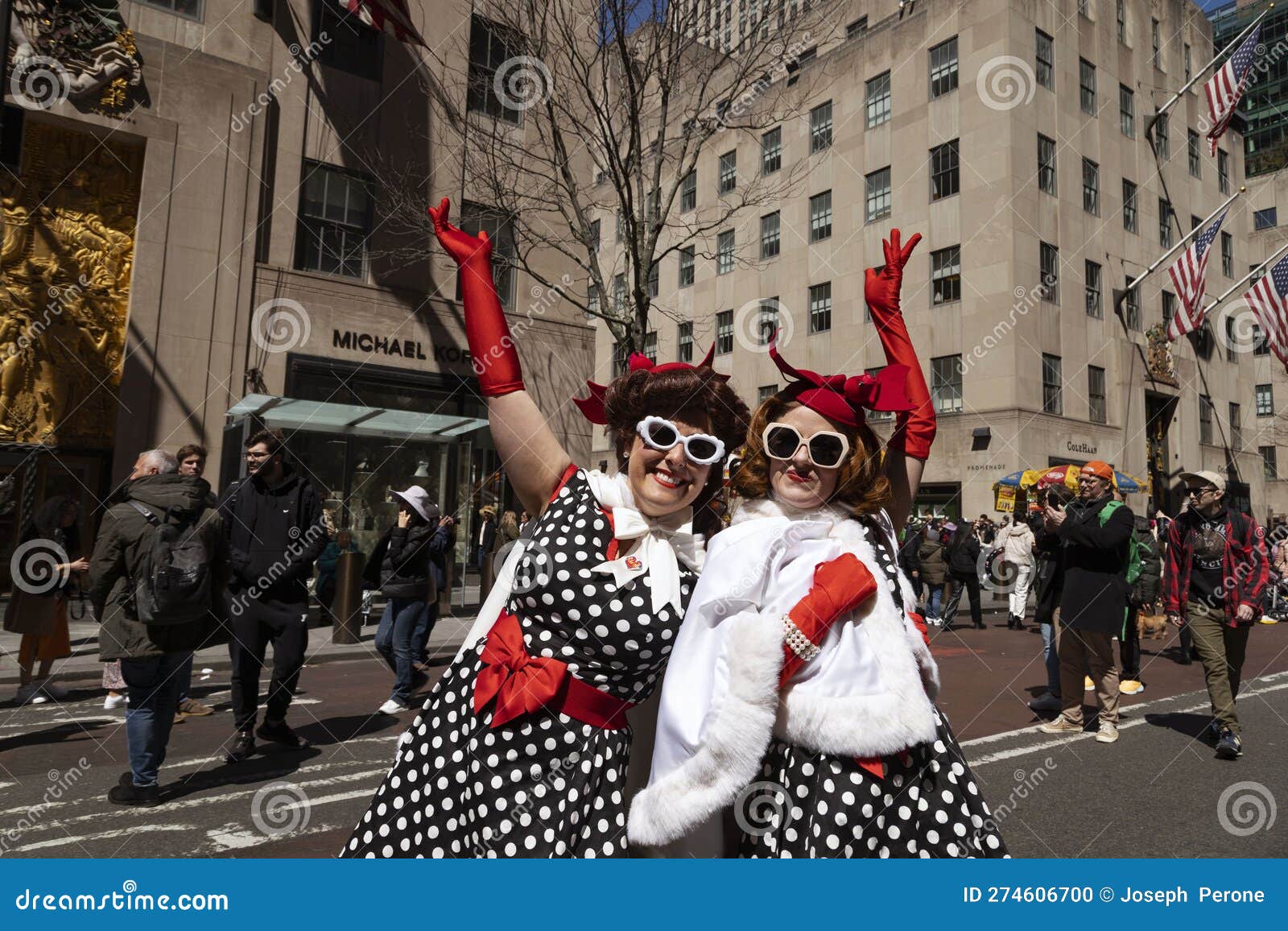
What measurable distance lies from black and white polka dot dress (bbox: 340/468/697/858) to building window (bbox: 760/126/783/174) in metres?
31.9

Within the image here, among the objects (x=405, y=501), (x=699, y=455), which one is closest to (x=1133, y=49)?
(x=405, y=501)

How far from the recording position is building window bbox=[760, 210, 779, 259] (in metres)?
32.9

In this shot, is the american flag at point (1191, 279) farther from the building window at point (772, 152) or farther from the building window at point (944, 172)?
the building window at point (772, 152)

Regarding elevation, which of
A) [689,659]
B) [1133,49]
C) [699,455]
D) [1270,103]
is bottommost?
[689,659]

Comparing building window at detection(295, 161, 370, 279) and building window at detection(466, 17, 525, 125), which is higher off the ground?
building window at detection(466, 17, 525, 125)

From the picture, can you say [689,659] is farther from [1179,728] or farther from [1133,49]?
[1133,49]

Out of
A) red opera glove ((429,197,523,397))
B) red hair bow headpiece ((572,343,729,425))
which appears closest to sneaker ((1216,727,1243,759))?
red hair bow headpiece ((572,343,729,425))

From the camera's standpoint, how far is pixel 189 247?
573 inches

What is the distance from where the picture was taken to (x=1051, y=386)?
2698 centimetres

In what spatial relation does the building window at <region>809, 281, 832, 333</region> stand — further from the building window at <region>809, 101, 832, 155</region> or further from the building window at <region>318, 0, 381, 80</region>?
the building window at <region>318, 0, 381, 80</region>

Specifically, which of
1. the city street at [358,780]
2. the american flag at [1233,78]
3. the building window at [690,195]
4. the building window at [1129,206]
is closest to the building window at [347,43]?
the city street at [358,780]

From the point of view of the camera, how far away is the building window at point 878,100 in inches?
1166

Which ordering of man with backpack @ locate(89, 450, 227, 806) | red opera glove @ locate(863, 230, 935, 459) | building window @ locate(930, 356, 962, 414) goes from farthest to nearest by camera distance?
1. building window @ locate(930, 356, 962, 414)
2. man with backpack @ locate(89, 450, 227, 806)
3. red opera glove @ locate(863, 230, 935, 459)

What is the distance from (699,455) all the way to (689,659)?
57 cm
